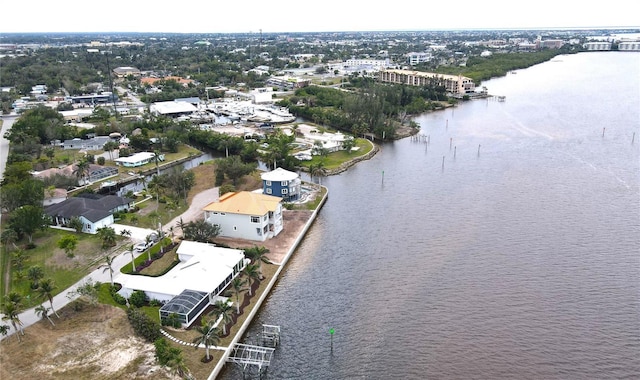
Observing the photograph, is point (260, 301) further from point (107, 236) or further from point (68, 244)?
point (68, 244)

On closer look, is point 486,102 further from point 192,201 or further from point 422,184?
point 192,201

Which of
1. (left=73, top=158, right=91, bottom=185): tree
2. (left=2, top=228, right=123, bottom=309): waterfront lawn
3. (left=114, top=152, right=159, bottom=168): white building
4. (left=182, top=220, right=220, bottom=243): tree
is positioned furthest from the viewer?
(left=114, top=152, right=159, bottom=168): white building

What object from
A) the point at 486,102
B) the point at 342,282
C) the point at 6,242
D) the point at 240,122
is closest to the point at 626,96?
the point at 486,102

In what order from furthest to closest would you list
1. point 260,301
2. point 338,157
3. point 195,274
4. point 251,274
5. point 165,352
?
point 338,157 → point 195,274 → point 251,274 → point 260,301 → point 165,352

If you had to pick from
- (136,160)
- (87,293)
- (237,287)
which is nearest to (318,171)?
(136,160)

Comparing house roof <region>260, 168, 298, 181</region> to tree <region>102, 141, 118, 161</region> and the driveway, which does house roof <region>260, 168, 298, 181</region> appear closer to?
the driveway

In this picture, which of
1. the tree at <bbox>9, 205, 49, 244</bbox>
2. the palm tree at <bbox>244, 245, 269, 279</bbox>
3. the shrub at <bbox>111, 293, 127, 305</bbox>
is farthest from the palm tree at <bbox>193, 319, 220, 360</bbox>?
the tree at <bbox>9, 205, 49, 244</bbox>

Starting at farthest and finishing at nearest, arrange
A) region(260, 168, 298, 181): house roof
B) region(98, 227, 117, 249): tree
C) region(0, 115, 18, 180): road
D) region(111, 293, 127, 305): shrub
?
1. region(0, 115, 18, 180): road
2. region(260, 168, 298, 181): house roof
3. region(98, 227, 117, 249): tree
4. region(111, 293, 127, 305): shrub
